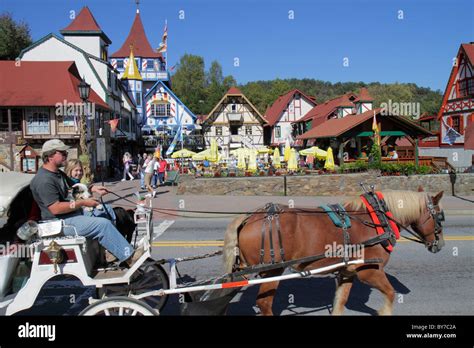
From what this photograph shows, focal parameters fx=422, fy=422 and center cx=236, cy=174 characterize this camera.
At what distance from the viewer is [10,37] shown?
44750 mm

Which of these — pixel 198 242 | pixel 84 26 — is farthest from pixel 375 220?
pixel 84 26

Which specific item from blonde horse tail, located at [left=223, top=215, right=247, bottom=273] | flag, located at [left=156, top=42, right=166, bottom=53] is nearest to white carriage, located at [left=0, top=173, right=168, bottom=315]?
blonde horse tail, located at [left=223, top=215, right=247, bottom=273]

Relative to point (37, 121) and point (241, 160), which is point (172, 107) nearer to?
point (37, 121)

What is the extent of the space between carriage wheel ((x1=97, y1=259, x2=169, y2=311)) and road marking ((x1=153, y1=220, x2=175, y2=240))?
5.14 m

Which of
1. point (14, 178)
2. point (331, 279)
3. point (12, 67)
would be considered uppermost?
point (12, 67)

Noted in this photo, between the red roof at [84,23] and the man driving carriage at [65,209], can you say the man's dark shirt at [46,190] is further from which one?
the red roof at [84,23]

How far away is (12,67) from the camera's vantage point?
97.9ft

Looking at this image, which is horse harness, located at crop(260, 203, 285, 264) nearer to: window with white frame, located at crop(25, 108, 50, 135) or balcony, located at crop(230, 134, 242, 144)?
window with white frame, located at crop(25, 108, 50, 135)

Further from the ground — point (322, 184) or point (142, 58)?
point (142, 58)

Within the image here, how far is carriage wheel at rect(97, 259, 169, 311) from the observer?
514 cm

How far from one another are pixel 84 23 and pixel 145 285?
40812 millimetres

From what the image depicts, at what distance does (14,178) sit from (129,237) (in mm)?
1771
